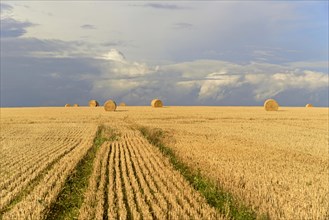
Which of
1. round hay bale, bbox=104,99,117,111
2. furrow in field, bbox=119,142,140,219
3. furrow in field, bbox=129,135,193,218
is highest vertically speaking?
round hay bale, bbox=104,99,117,111

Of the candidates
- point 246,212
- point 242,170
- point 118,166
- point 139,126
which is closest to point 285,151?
point 242,170

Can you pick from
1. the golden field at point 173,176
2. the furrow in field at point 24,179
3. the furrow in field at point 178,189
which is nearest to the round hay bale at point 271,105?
the golden field at point 173,176

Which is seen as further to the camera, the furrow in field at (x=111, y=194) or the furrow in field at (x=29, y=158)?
the furrow in field at (x=29, y=158)

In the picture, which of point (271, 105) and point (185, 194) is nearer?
point (185, 194)

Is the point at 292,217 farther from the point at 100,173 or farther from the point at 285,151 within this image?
the point at 285,151

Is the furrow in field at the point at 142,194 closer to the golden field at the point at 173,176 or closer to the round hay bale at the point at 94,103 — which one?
the golden field at the point at 173,176

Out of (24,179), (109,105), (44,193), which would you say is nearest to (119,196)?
(44,193)

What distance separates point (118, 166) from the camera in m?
15.0

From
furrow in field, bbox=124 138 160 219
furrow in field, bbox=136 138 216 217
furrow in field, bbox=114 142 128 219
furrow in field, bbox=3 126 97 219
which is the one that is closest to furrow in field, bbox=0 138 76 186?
furrow in field, bbox=3 126 97 219

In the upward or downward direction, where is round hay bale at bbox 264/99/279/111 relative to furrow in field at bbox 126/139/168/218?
upward

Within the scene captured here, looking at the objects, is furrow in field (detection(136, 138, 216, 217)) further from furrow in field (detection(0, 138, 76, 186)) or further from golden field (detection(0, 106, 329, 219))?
furrow in field (detection(0, 138, 76, 186))

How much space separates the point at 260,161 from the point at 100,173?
578 centimetres

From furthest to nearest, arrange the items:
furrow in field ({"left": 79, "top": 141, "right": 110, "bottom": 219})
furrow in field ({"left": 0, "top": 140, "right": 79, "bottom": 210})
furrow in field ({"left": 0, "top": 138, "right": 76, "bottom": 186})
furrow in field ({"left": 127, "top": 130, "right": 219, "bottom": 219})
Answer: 1. furrow in field ({"left": 0, "top": 138, "right": 76, "bottom": 186})
2. furrow in field ({"left": 0, "top": 140, "right": 79, "bottom": 210})
3. furrow in field ({"left": 79, "top": 141, "right": 110, "bottom": 219})
4. furrow in field ({"left": 127, "top": 130, "right": 219, "bottom": 219})

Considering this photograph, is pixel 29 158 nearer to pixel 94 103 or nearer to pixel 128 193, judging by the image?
pixel 128 193
